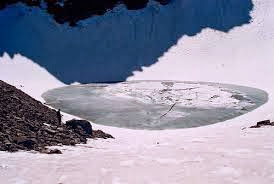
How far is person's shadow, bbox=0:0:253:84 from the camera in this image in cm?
3997

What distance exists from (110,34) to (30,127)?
30.0 m

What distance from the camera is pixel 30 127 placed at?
15.4 metres

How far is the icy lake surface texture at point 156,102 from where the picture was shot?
24.4m

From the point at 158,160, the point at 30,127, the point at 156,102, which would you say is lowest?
the point at 158,160

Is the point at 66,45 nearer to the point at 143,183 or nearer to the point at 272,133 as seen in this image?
the point at 272,133

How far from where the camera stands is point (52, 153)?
39.9 ft

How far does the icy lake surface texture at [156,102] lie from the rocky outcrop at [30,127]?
5156 millimetres

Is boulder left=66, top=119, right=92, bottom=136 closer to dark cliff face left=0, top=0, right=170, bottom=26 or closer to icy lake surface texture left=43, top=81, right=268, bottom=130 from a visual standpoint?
icy lake surface texture left=43, top=81, right=268, bottom=130

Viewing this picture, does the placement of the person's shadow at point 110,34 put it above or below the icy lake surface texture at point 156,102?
above

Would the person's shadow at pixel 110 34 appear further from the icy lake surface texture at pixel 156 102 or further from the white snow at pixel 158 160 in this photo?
the white snow at pixel 158 160

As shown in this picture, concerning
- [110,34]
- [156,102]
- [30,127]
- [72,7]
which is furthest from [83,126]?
[72,7]

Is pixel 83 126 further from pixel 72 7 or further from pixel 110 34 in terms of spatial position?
pixel 72 7

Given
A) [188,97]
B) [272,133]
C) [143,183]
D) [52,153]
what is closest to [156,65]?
[188,97]

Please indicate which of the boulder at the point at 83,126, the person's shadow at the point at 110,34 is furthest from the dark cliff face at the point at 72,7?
the boulder at the point at 83,126
